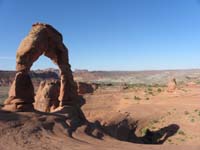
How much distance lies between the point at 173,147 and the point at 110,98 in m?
22.7

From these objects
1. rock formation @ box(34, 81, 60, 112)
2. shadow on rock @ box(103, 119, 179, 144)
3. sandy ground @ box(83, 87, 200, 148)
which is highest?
rock formation @ box(34, 81, 60, 112)

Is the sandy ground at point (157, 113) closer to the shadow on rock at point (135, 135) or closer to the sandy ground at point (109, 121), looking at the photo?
the sandy ground at point (109, 121)

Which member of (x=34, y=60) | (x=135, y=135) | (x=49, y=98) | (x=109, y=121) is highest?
(x=34, y=60)

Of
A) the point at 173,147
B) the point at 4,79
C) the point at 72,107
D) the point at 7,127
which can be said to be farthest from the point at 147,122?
the point at 4,79

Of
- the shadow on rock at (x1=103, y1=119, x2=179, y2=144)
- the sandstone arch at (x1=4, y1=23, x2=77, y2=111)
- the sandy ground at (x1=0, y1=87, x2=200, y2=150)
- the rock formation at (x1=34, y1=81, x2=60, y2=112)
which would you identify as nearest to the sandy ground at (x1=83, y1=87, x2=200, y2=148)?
the sandy ground at (x1=0, y1=87, x2=200, y2=150)

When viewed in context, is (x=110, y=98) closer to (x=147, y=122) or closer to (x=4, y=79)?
(x=147, y=122)

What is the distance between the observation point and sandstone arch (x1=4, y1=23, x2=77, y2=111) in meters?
15.4

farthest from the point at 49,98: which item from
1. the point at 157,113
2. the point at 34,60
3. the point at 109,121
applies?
the point at 157,113

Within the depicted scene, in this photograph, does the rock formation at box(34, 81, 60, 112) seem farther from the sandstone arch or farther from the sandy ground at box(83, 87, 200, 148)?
the sandy ground at box(83, 87, 200, 148)

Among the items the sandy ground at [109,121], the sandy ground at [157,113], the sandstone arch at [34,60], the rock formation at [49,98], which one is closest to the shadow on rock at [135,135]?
the sandy ground at [109,121]

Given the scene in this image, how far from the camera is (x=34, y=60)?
16.6 metres

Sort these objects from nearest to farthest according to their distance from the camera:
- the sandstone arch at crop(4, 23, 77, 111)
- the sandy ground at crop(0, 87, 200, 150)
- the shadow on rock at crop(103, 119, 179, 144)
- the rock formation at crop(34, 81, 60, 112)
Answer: the sandy ground at crop(0, 87, 200, 150) → the sandstone arch at crop(4, 23, 77, 111) → the shadow on rock at crop(103, 119, 179, 144) → the rock formation at crop(34, 81, 60, 112)

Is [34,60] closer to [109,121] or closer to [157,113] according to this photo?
[109,121]

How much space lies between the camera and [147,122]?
79.3ft
